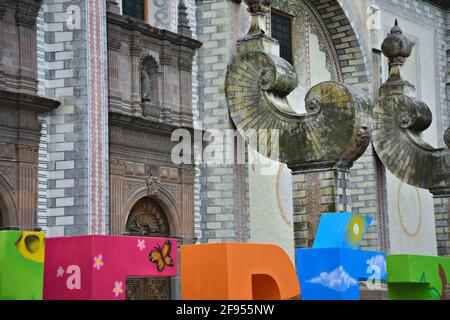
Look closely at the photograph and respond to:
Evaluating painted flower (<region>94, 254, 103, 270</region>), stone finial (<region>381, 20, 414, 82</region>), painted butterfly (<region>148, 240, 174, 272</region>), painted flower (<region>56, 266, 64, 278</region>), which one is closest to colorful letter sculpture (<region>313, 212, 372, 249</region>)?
painted butterfly (<region>148, 240, 174, 272</region>)

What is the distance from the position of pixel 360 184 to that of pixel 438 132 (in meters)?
4.45

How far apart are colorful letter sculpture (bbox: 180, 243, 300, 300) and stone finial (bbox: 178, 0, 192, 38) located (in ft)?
30.5

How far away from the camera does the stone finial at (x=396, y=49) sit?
2431 centimetres

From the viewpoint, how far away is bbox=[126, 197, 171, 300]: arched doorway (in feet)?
63.9

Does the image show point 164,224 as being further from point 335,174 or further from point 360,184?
point 360,184

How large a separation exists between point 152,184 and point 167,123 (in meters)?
1.36

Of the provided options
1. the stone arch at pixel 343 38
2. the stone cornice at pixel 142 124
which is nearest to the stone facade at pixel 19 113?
the stone cornice at pixel 142 124

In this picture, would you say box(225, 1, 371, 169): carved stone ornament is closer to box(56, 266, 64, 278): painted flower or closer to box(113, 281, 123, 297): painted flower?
box(113, 281, 123, 297): painted flower

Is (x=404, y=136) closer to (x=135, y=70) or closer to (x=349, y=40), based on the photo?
(x=349, y=40)

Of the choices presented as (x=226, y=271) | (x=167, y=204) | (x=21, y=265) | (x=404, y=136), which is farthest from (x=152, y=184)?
(x=21, y=265)

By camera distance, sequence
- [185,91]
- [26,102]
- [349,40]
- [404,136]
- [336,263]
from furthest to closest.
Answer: [349,40] → [404,136] → [185,91] → [26,102] → [336,263]

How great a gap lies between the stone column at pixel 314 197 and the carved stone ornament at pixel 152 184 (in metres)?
3.11

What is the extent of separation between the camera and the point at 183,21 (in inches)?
839
